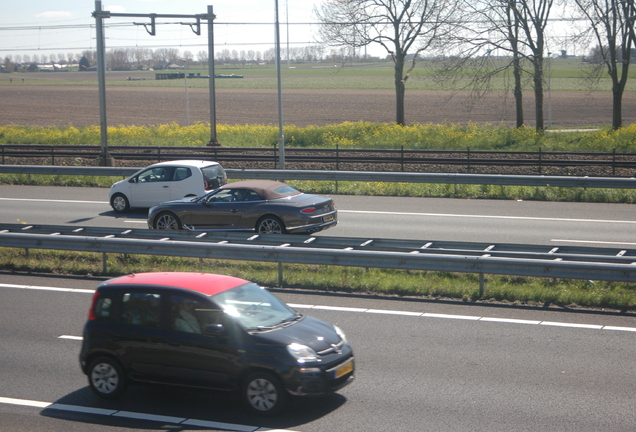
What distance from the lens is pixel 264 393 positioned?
6.75 m

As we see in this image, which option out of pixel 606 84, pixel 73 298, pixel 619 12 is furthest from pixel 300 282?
pixel 606 84

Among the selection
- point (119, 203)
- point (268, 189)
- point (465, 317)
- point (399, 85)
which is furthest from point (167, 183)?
point (399, 85)

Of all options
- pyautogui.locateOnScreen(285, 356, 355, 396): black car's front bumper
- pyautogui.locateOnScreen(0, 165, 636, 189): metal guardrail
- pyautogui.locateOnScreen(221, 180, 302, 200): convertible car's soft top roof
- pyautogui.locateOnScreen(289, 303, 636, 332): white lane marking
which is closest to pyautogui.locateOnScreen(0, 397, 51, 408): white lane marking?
pyautogui.locateOnScreen(285, 356, 355, 396): black car's front bumper

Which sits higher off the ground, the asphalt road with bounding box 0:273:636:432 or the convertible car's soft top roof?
the convertible car's soft top roof

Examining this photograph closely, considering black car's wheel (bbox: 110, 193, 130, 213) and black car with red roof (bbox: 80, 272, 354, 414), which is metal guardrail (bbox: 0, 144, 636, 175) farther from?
black car with red roof (bbox: 80, 272, 354, 414)

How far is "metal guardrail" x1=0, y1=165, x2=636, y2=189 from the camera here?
20.1m

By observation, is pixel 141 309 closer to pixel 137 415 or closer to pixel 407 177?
pixel 137 415

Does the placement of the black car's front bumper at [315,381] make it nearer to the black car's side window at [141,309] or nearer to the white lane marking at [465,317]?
the black car's side window at [141,309]

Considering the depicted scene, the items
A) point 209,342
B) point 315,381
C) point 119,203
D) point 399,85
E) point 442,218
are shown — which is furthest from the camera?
point 399,85

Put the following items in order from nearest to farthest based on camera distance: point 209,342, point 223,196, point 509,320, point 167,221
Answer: point 209,342, point 509,320, point 223,196, point 167,221

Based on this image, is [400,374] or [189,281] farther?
[400,374]

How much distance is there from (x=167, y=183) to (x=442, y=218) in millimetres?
7832

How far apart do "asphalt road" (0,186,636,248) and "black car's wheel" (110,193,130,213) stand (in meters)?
0.26

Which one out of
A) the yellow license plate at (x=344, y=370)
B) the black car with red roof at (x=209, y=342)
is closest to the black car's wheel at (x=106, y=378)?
the black car with red roof at (x=209, y=342)
